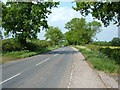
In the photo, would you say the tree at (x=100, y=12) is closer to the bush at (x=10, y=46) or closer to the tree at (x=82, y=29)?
the bush at (x=10, y=46)

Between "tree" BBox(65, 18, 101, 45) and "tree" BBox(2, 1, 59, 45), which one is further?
"tree" BBox(65, 18, 101, 45)

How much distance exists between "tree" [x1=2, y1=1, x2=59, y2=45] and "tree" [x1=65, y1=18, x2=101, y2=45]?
55.1 metres

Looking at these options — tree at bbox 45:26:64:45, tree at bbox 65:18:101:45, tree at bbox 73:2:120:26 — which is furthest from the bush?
tree at bbox 45:26:64:45

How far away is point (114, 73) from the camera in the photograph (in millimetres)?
12336

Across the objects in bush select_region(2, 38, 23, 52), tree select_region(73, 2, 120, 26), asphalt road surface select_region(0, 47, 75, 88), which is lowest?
asphalt road surface select_region(0, 47, 75, 88)

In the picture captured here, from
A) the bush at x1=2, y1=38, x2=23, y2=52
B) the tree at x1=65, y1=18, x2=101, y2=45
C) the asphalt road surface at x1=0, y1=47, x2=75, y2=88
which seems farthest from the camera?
the tree at x1=65, y1=18, x2=101, y2=45

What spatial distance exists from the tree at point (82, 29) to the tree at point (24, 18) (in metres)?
55.1

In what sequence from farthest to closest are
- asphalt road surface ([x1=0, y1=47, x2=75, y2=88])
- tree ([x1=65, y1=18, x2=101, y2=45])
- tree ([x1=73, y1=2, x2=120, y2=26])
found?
tree ([x1=65, y1=18, x2=101, y2=45]) → tree ([x1=73, y1=2, x2=120, y2=26]) → asphalt road surface ([x1=0, y1=47, x2=75, y2=88])

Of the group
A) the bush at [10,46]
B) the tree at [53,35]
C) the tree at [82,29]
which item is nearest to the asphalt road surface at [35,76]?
the bush at [10,46]

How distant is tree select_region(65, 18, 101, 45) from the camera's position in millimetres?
92125

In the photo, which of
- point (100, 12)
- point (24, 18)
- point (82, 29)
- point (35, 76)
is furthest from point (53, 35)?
point (35, 76)

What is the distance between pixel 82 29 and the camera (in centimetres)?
9462

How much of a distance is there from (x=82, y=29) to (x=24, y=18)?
61041mm

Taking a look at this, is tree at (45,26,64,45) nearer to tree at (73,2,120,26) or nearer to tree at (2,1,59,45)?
tree at (2,1,59,45)
